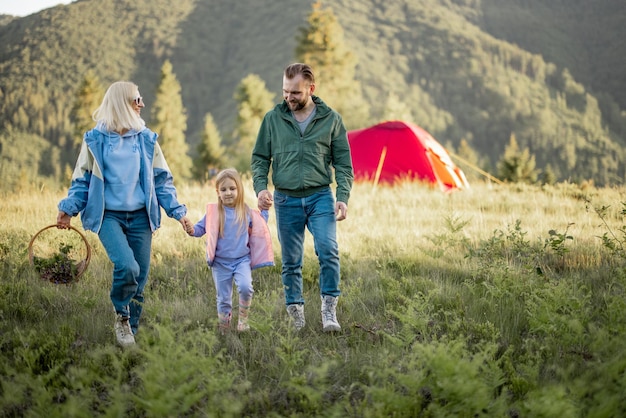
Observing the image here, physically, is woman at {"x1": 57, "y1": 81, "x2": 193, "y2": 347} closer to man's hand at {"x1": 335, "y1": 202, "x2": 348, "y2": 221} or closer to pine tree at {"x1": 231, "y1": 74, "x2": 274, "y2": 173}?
man's hand at {"x1": 335, "y1": 202, "x2": 348, "y2": 221}

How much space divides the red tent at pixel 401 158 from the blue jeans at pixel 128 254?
8.78 metres

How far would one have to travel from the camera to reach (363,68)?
125m

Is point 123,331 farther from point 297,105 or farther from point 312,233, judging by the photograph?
point 297,105

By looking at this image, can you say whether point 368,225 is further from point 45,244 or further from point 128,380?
point 128,380

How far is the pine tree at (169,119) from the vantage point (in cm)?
4072

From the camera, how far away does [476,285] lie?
491 cm

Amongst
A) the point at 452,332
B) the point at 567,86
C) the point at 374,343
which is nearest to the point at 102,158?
the point at 374,343

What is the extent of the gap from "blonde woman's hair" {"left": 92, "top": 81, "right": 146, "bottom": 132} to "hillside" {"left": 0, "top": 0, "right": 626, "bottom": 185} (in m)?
96.4

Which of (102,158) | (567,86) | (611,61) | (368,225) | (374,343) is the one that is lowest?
(374,343)

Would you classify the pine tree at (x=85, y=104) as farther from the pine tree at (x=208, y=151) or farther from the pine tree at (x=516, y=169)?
the pine tree at (x=516, y=169)

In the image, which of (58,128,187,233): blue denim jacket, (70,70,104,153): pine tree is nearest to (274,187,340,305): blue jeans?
(58,128,187,233): blue denim jacket

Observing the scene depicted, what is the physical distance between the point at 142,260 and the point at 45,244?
2.83 metres

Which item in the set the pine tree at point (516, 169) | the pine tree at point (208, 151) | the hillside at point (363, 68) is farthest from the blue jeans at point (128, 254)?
the hillside at point (363, 68)

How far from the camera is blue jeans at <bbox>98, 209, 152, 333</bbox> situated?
3.80 metres
